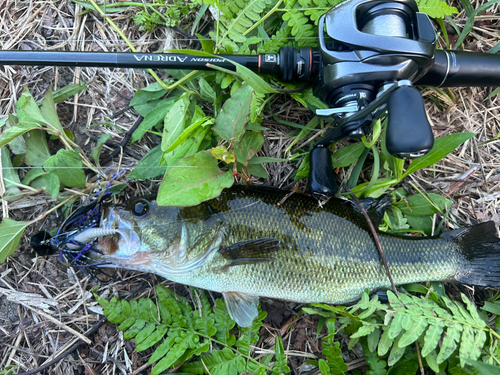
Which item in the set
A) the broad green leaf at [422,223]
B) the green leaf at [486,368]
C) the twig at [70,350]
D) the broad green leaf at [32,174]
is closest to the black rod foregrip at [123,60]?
the broad green leaf at [32,174]

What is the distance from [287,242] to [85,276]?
178cm

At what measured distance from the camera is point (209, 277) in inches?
97.4

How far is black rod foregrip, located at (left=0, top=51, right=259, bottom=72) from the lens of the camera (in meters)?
2.15

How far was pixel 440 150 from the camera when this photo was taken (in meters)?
2.64

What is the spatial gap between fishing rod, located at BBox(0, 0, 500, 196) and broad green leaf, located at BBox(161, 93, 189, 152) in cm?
29

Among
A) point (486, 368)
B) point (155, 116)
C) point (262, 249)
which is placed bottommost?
point (486, 368)

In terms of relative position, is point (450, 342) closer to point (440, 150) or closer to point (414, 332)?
point (414, 332)

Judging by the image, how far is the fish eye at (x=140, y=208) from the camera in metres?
2.38

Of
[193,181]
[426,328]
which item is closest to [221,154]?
[193,181]

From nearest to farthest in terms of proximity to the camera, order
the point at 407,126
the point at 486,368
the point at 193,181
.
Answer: the point at 407,126 < the point at 486,368 < the point at 193,181

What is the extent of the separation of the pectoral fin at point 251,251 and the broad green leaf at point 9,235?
163cm

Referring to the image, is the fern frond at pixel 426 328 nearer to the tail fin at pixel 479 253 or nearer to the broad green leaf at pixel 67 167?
the tail fin at pixel 479 253

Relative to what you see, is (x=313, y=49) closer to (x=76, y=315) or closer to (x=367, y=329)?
(x=367, y=329)

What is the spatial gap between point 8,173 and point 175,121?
1553 millimetres
